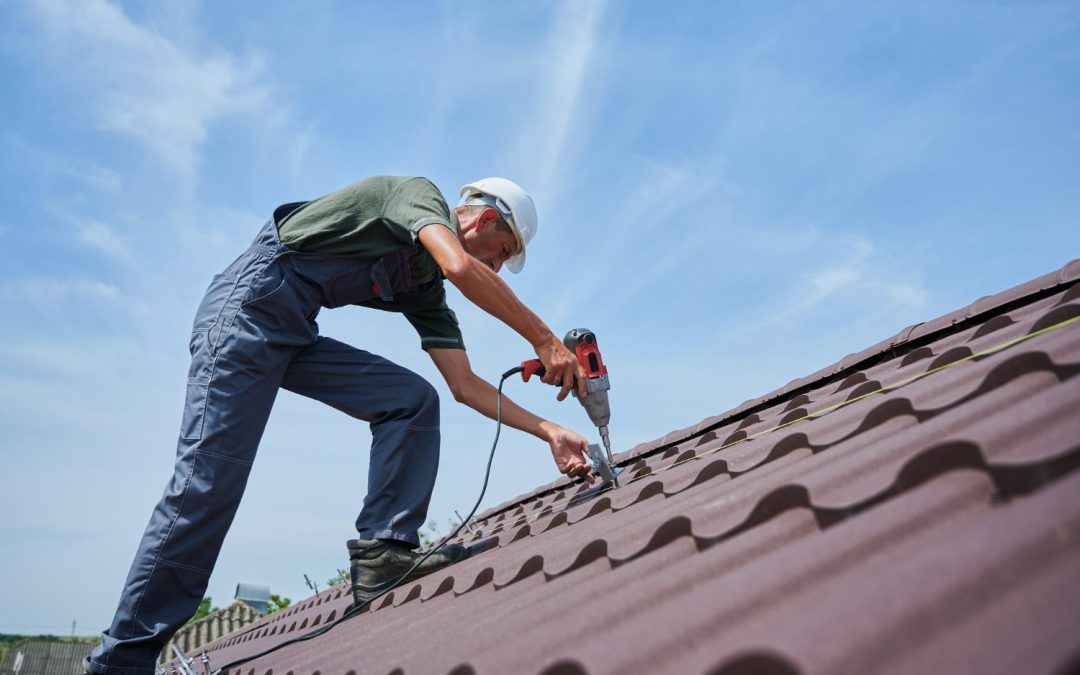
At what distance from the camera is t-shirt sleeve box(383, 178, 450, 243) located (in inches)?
109

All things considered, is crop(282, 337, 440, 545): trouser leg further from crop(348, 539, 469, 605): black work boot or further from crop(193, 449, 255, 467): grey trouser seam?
crop(193, 449, 255, 467): grey trouser seam

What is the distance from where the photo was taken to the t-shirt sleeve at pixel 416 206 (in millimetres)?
2770

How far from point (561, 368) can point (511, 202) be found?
2.34ft

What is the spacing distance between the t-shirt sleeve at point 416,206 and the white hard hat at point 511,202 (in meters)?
0.41

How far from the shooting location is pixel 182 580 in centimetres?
266

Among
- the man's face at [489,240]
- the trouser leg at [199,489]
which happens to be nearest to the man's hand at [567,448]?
the man's face at [489,240]

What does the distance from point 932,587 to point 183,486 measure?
2.36 m

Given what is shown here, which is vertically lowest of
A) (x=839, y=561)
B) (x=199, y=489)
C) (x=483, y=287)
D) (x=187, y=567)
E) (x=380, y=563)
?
(x=839, y=561)

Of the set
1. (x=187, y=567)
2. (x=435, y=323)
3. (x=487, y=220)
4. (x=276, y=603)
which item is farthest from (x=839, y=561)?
(x=276, y=603)

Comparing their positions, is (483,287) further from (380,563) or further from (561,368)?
(380,563)

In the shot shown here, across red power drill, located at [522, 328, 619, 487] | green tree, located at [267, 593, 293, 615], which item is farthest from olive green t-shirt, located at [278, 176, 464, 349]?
green tree, located at [267, 593, 293, 615]

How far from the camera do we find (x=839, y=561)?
968mm

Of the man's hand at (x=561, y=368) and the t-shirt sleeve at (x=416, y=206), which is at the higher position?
the t-shirt sleeve at (x=416, y=206)

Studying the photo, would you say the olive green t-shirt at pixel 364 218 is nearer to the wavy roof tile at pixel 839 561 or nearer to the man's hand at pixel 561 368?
the man's hand at pixel 561 368
